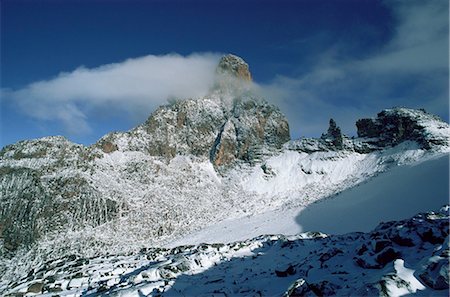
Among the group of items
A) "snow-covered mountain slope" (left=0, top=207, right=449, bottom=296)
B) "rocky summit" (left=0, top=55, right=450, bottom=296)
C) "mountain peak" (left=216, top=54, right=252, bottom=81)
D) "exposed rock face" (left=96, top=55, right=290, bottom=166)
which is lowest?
"snow-covered mountain slope" (left=0, top=207, right=449, bottom=296)

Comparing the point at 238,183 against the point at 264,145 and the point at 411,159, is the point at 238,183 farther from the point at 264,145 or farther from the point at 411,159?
the point at 411,159

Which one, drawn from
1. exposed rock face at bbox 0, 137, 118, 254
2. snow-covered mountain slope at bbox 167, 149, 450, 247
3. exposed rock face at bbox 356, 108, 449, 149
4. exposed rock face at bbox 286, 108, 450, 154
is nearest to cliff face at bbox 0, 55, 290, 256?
exposed rock face at bbox 0, 137, 118, 254

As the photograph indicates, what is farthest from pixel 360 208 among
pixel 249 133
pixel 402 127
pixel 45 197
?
pixel 45 197

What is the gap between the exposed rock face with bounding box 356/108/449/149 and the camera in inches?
3319

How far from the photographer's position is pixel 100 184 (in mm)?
94938

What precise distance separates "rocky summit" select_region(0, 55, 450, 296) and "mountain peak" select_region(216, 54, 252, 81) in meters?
8.21

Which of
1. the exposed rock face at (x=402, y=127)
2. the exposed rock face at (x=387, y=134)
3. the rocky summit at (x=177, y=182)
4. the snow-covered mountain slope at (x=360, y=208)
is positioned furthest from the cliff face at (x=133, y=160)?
the exposed rock face at (x=402, y=127)

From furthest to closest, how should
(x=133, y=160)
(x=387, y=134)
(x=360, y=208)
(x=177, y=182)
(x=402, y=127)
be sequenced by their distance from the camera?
(x=133, y=160)
(x=177, y=182)
(x=387, y=134)
(x=402, y=127)
(x=360, y=208)

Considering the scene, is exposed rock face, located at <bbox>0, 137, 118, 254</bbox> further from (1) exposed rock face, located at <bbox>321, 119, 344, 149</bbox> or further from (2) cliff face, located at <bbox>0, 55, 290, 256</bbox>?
(1) exposed rock face, located at <bbox>321, 119, 344, 149</bbox>

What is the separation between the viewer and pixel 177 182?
104 metres

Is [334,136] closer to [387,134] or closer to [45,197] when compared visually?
[387,134]

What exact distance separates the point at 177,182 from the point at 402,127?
59.5 metres

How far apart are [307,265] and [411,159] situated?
220 ft

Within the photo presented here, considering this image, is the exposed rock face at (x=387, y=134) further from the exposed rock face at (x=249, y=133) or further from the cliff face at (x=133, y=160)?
the cliff face at (x=133, y=160)
